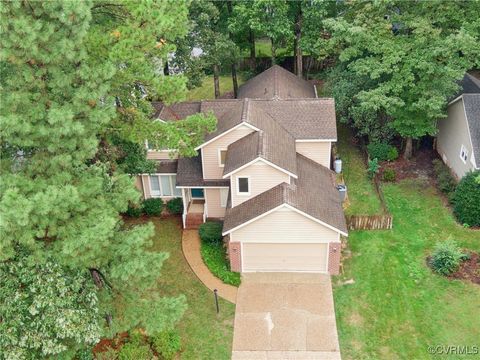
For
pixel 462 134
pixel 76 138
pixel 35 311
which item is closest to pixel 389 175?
pixel 462 134

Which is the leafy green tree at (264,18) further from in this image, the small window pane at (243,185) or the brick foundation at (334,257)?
the brick foundation at (334,257)

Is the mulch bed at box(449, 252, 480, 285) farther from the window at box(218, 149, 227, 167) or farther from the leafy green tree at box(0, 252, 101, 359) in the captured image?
the leafy green tree at box(0, 252, 101, 359)

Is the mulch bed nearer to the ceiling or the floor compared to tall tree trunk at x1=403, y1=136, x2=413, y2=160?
nearer to the floor

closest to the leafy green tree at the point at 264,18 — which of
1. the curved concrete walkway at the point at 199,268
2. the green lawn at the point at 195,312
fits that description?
the curved concrete walkway at the point at 199,268

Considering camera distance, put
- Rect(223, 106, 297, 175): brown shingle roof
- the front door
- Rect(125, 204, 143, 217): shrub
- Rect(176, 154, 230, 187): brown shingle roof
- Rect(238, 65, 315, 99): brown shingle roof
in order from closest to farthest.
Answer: Rect(223, 106, 297, 175): brown shingle roof, Rect(176, 154, 230, 187): brown shingle roof, Rect(125, 204, 143, 217): shrub, the front door, Rect(238, 65, 315, 99): brown shingle roof

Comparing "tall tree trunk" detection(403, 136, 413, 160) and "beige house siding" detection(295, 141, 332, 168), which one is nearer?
"beige house siding" detection(295, 141, 332, 168)

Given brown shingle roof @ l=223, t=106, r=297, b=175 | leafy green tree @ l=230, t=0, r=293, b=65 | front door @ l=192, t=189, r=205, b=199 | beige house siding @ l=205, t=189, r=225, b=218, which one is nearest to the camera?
brown shingle roof @ l=223, t=106, r=297, b=175

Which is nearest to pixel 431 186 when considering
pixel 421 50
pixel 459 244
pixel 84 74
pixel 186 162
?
pixel 459 244

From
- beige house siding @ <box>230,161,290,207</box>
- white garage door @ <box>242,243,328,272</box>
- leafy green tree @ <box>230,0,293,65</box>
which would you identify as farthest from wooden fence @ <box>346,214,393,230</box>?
leafy green tree @ <box>230,0,293,65</box>
